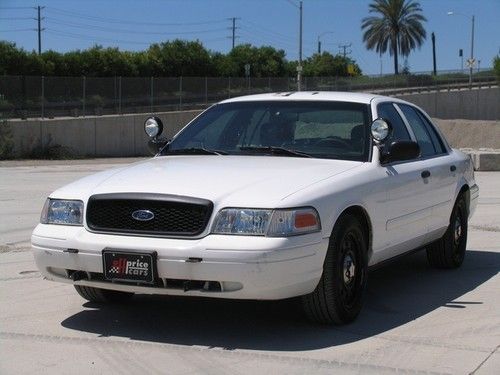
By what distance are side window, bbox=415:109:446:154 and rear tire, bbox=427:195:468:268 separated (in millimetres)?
526

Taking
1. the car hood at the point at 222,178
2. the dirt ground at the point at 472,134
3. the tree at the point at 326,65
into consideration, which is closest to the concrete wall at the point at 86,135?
the dirt ground at the point at 472,134

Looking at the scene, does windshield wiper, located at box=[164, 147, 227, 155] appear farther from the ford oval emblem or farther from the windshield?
the ford oval emblem

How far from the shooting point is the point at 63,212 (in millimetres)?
5613

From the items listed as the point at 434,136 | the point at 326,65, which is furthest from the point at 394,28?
the point at 434,136

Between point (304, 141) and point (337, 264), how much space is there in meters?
1.29

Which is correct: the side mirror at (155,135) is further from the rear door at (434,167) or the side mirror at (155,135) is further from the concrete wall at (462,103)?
the concrete wall at (462,103)

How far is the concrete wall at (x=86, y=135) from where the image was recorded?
110 ft

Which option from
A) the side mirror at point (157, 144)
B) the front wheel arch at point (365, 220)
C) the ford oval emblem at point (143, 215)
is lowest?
the front wheel arch at point (365, 220)

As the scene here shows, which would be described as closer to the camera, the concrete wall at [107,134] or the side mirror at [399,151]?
the side mirror at [399,151]

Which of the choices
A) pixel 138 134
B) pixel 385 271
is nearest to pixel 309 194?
pixel 385 271

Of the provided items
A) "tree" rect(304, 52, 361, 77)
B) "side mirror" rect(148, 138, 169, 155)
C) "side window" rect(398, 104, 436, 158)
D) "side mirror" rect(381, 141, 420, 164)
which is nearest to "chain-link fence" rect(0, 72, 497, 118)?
"side mirror" rect(148, 138, 169, 155)

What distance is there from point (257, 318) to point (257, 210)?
50.3 inches

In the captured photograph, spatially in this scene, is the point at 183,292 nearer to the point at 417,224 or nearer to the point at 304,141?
the point at 304,141

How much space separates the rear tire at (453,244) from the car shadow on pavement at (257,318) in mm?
474
